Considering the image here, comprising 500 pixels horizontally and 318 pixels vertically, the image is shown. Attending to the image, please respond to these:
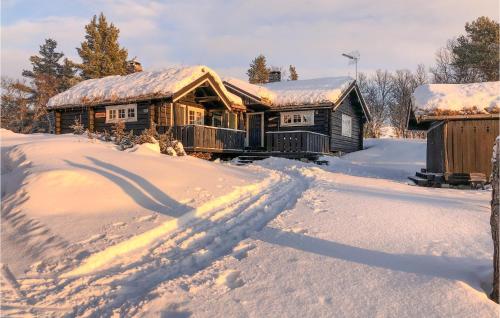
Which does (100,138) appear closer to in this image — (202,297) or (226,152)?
(226,152)

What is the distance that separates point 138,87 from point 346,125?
45.3 feet

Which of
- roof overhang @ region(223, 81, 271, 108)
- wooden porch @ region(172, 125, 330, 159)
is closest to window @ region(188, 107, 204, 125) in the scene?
wooden porch @ region(172, 125, 330, 159)

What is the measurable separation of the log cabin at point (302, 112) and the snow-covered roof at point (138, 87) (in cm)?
198

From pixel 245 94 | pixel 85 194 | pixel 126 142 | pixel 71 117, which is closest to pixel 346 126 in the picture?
pixel 245 94

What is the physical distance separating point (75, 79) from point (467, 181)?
114ft

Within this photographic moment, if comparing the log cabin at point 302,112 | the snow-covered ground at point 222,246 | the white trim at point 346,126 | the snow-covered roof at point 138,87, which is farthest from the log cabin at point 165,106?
the snow-covered ground at point 222,246

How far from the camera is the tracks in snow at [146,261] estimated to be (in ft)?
13.5

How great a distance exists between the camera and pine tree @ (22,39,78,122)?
3831 centimetres

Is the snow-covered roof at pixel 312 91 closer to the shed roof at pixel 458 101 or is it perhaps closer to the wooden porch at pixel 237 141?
the wooden porch at pixel 237 141

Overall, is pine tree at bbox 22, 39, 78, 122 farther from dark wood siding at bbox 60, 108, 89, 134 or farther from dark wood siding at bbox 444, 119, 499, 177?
dark wood siding at bbox 444, 119, 499, 177

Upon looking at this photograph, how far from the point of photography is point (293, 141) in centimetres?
1953

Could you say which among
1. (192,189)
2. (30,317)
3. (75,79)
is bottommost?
(30,317)

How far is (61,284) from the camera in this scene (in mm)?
4543

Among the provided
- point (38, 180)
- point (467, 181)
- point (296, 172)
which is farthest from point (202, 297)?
point (467, 181)
